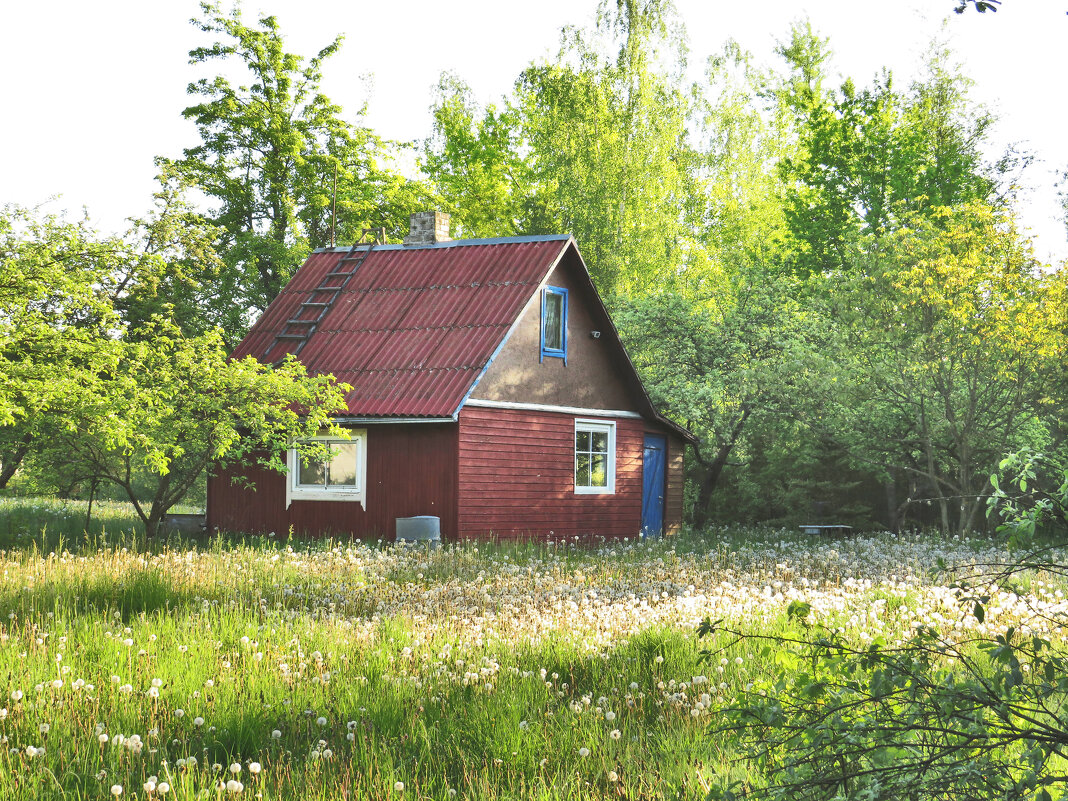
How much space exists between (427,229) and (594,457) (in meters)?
7.16

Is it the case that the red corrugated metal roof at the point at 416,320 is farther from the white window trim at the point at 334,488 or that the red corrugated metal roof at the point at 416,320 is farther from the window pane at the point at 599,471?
the window pane at the point at 599,471

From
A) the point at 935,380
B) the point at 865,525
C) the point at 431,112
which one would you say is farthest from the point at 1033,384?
the point at 431,112

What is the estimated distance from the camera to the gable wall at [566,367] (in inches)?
823

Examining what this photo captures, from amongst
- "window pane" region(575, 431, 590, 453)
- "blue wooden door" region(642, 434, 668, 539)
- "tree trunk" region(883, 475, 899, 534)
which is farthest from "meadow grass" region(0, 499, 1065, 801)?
"tree trunk" region(883, 475, 899, 534)

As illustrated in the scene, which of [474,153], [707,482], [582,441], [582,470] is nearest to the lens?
[582,470]

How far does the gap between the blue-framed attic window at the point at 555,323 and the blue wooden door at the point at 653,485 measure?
449 cm

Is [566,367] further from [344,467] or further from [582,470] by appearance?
[344,467]

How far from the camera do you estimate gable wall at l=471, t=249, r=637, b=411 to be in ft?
68.6

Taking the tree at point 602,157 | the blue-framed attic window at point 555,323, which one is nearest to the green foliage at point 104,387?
the blue-framed attic window at point 555,323

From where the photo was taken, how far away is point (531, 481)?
21.6 m

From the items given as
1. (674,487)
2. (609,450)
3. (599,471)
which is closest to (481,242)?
(609,450)

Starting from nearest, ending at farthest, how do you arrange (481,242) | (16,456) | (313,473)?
1. (16,456)
2. (313,473)
3. (481,242)

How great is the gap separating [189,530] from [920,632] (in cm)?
2152

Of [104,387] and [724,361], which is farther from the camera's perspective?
[724,361]
